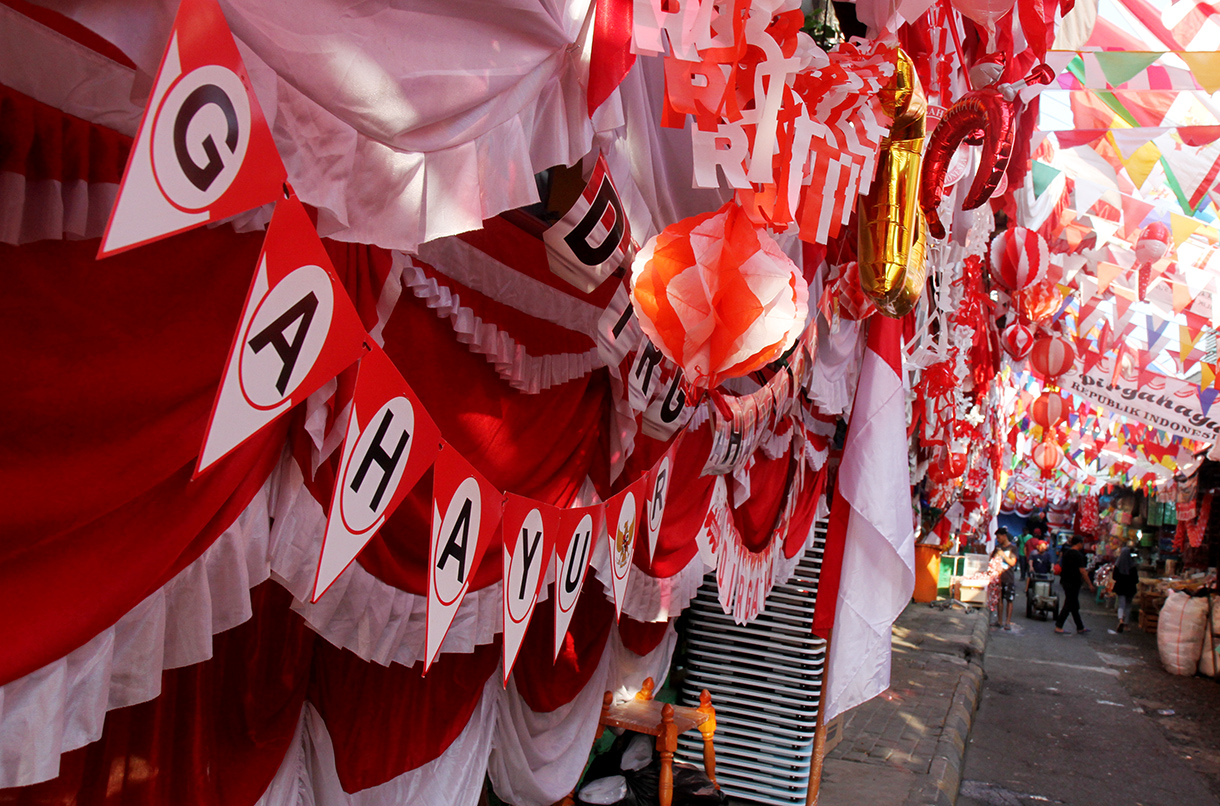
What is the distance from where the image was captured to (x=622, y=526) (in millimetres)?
2598

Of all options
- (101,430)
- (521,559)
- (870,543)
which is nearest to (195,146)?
(101,430)

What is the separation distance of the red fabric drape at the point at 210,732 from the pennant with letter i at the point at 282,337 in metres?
0.99

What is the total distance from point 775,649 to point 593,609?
263cm

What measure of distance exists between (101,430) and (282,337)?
386 mm

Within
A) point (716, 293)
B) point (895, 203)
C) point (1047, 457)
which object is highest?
point (1047, 457)

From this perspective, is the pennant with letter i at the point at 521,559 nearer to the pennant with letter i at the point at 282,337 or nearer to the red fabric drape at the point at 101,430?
the red fabric drape at the point at 101,430

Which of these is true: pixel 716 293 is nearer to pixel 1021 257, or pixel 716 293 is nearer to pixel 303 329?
pixel 303 329

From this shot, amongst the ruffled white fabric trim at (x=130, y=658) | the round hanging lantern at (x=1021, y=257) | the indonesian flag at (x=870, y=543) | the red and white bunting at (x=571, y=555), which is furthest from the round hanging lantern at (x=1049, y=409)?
the ruffled white fabric trim at (x=130, y=658)

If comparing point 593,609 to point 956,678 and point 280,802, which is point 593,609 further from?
point 956,678

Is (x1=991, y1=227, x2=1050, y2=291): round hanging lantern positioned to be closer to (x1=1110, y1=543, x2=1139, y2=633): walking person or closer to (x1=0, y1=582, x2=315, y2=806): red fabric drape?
(x1=0, y1=582, x2=315, y2=806): red fabric drape

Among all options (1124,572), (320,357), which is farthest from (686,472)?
(1124,572)

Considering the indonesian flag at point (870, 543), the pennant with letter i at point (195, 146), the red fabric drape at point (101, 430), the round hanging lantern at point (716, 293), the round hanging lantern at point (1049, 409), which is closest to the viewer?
the pennant with letter i at point (195, 146)

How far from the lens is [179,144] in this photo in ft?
2.88

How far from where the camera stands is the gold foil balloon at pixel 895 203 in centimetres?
265
